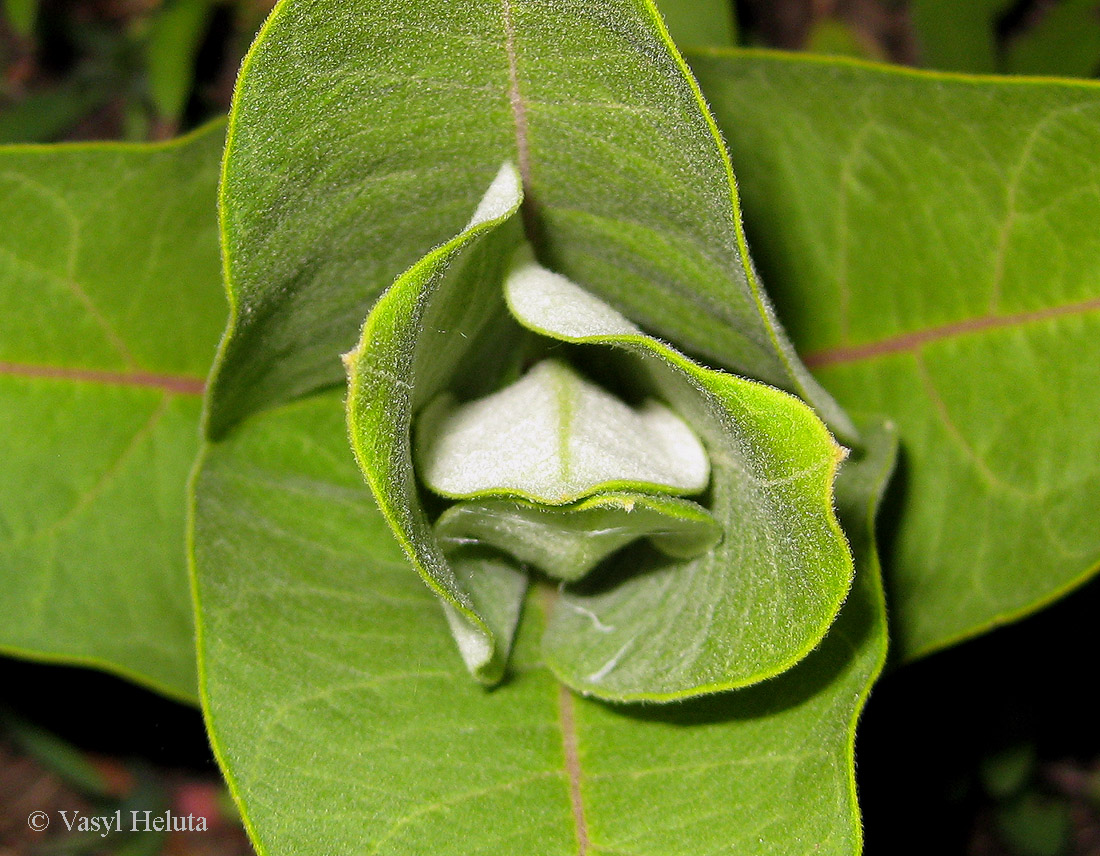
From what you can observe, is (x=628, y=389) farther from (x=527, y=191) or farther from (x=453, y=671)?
(x=453, y=671)

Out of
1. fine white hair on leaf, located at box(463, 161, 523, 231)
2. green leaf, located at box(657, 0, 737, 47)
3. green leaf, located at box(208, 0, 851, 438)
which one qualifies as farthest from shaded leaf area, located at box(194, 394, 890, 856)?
green leaf, located at box(657, 0, 737, 47)

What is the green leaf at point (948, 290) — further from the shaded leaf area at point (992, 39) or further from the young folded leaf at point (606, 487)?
the shaded leaf area at point (992, 39)

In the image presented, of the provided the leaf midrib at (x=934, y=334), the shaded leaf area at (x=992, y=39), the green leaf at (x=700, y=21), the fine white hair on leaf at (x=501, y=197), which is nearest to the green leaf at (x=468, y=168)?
the fine white hair on leaf at (x=501, y=197)

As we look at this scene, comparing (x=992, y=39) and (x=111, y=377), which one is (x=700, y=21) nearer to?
(x=992, y=39)

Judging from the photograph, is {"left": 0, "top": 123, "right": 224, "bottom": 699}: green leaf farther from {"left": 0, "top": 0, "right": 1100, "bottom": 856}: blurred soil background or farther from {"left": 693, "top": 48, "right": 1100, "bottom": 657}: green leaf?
{"left": 0, "top": 0, "right": 1100, "bottom": 856}: blurred soil background

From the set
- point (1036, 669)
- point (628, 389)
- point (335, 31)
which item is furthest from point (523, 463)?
point (1036, 669)

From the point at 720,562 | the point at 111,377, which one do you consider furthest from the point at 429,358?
the point at 111,377
